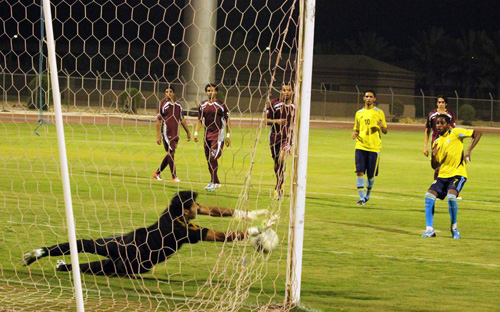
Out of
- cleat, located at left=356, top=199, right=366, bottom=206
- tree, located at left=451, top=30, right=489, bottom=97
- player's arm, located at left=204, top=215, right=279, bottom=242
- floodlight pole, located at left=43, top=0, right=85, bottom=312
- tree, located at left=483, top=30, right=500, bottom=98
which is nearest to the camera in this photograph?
floodlight pole, located at left=43, top=0, right=85, bottom=312

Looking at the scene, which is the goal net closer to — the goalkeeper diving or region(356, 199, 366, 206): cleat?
the goalkeeper diving

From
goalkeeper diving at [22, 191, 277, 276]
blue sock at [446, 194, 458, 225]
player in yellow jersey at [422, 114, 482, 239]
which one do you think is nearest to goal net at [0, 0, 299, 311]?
goalkeeper diving at [22, 191, 277, 276]

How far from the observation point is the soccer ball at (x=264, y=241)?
6.30m

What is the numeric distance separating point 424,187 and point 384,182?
2.80ft

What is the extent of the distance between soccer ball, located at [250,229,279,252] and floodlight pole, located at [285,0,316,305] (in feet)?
2.09

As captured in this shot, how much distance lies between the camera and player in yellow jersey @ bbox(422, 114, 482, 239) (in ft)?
28.2

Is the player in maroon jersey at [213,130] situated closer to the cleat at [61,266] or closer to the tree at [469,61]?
the cleat at [61,266]

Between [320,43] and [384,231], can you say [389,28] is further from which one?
[384,231]

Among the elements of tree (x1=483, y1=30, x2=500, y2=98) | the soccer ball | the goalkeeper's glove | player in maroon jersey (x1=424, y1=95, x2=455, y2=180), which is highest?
tree (x1=483, y1=30, x2=500, y2=98)

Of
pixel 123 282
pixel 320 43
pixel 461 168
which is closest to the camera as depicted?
pixel 123 282

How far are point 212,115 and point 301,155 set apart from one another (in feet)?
25.6

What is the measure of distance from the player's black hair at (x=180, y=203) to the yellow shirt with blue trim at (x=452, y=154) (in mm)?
3581

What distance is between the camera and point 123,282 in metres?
6.33

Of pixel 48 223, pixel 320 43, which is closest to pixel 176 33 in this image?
pixel 320 43
